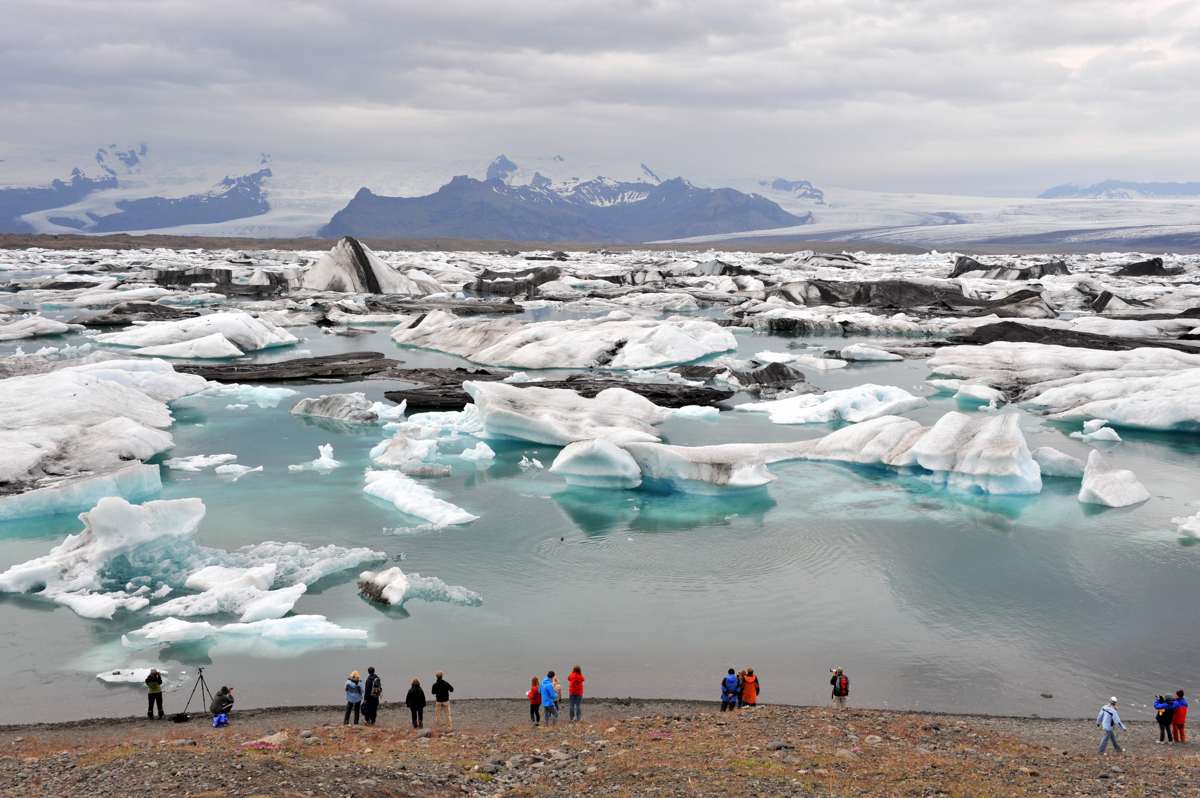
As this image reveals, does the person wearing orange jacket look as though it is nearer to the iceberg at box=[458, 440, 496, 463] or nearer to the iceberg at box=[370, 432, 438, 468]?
the iceberg at box=[370, 432, 438, 468]

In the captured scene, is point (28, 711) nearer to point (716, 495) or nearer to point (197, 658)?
point (197, 658)

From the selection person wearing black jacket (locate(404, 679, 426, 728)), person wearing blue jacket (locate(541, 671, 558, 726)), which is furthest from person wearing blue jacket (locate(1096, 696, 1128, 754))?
person wearing black jacket (locate(404, 679, 426, 728))

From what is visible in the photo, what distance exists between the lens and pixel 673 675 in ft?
33.3

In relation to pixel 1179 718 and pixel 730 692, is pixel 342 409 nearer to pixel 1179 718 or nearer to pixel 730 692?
pixel 730 692

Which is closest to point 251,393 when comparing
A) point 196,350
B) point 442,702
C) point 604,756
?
point 196,350

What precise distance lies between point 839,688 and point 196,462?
534 inches

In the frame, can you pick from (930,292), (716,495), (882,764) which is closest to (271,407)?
(716,495)

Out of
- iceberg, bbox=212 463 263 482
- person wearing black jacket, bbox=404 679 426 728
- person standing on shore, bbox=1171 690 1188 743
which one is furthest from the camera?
iceberg, bbox=212 463 263 482

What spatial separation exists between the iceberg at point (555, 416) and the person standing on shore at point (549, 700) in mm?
9591

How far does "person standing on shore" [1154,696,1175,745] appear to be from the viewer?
8656 mm

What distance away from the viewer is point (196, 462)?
18.0 metres

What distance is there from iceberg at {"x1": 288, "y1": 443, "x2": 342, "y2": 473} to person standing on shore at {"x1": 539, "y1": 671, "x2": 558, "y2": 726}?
10.1 metres

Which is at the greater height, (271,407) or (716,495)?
(271,407)

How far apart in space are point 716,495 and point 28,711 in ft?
36.2
